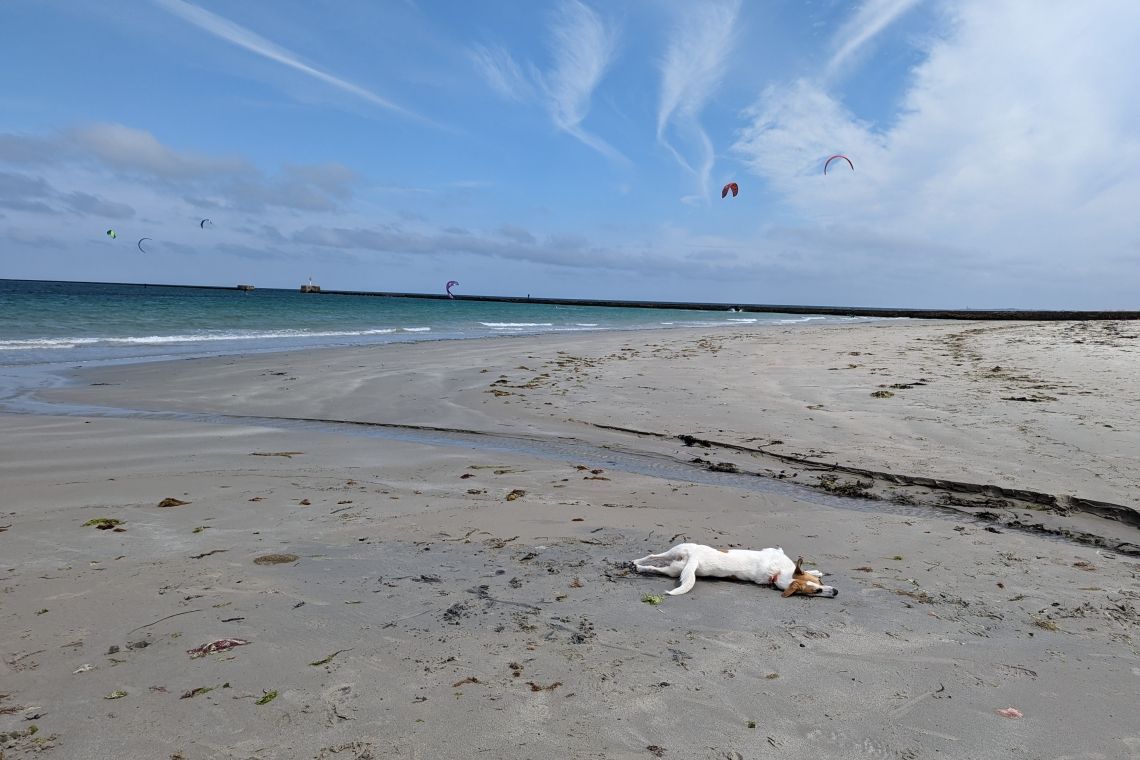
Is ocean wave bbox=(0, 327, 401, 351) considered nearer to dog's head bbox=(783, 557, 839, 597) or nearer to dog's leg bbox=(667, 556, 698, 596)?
dog's leg bbox=(667, 556, 698, 596)

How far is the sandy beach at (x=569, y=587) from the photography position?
97.8 inches

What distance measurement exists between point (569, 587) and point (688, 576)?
2.21 feet

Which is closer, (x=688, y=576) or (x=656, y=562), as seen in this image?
(x=688, y=576)

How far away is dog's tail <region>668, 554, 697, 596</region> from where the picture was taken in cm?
362

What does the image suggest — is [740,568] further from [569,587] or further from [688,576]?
[569,587]

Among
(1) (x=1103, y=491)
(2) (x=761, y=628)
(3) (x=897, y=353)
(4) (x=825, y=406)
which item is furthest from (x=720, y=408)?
(3) (x=897, y=353)

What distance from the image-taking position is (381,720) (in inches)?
97.7

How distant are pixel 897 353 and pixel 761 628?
14.8m

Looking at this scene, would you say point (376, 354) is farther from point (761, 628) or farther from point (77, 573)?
point (761, 628)

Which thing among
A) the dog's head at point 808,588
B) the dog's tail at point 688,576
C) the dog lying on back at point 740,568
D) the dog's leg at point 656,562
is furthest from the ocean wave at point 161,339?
the dog's head at point 808,588

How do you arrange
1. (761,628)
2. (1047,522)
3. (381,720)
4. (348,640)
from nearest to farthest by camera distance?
1. (381,720)
2. (348,640)
3. (761,628)
4. (1047,522)

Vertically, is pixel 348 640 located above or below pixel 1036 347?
below

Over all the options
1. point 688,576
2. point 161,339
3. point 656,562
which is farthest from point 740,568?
point 161,339

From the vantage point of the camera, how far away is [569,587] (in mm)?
3719
